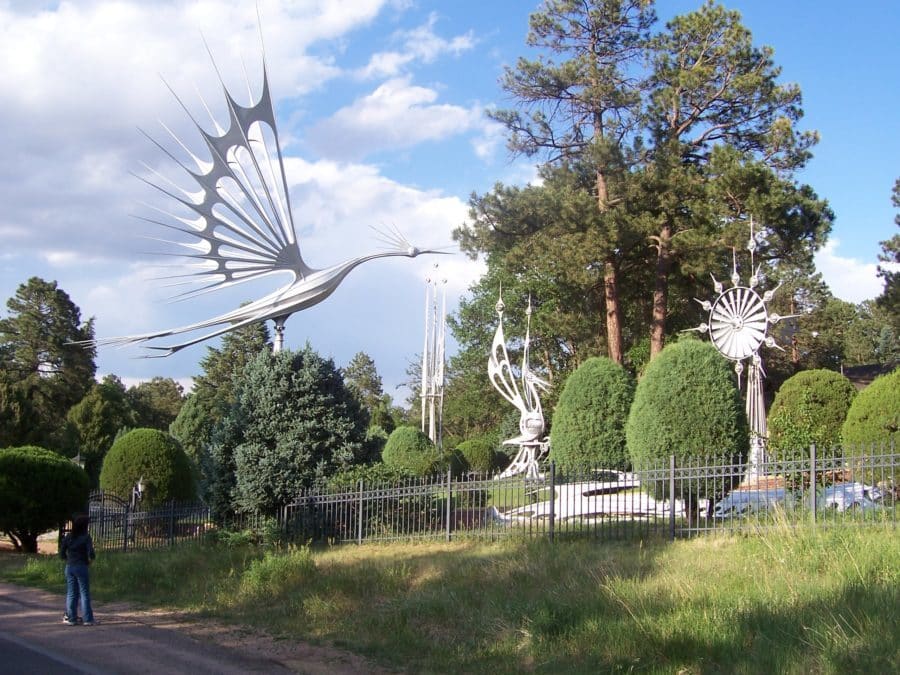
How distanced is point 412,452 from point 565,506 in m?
13.4

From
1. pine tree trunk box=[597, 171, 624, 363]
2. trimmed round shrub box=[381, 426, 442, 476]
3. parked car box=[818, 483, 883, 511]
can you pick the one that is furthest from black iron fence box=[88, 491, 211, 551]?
pine tree trunk box=[597, 171, 624, 363]

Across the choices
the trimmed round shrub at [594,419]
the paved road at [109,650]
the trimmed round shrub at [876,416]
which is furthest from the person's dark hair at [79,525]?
the trimmed round shrub at [876,416]

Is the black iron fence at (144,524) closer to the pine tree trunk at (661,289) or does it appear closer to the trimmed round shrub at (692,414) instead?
the trimmed round shrub at (692,414)

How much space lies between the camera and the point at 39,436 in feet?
147

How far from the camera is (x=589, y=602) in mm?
8789

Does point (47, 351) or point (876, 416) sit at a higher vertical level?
point (47, 351)

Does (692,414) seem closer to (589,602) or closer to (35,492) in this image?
(589,602)

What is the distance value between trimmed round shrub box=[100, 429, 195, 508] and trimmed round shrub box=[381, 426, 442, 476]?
6236 mm

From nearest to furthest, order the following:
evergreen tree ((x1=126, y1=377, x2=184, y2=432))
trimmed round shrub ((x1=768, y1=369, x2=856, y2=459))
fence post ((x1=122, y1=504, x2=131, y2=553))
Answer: fence post ((x1=122, y1=504, x2=131, y2=553)), trimmed round shrub ((x1=768, y1=369, x2=856, y2=459)), evergreen tree ((x1=126, y1=377, x2=184, y2=432))

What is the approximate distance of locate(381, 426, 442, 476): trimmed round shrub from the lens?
87.5 feet

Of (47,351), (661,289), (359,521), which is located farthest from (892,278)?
(47,351)

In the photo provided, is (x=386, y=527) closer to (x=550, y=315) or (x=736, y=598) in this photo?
(x=736, y=598)

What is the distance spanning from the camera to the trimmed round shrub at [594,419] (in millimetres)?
21391

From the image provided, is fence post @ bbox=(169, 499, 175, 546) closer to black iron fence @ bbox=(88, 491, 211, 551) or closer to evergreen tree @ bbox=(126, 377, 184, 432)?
black iron fence @ bbox=(88, 491, 211, 551)
